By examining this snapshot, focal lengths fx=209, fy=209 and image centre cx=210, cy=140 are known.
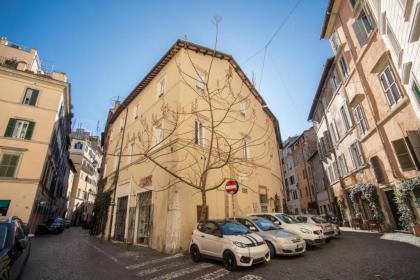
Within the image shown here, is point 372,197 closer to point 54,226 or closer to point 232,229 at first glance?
point 232,229

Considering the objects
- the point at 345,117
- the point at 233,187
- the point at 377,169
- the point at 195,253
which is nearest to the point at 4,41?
the point at 233,187

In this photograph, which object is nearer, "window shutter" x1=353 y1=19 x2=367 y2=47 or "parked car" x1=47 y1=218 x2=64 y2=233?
"window shutter" x1=353 y1=19 x2=367 y2=47

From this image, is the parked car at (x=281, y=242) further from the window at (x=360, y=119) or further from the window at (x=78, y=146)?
the window at (x=78, y=146)

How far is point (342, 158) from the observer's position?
2044 centimetres

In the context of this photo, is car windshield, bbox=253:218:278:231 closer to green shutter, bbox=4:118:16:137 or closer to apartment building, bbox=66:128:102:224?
green shutter, bbox=4:118:16:137

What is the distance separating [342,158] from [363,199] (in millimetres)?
4829

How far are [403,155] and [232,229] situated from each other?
11016 millimetres

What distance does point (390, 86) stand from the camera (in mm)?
12344

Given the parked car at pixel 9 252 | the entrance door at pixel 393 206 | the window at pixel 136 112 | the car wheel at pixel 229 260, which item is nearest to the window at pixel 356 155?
the entrance door at pixel 393 206

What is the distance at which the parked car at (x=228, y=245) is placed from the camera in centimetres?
660

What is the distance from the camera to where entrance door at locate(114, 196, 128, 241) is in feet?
50.4

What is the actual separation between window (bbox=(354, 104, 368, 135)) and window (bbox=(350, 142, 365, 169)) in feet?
4.19

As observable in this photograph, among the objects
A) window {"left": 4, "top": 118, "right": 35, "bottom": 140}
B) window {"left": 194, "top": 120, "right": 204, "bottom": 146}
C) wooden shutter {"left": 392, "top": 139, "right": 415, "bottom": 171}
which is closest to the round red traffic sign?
window {"left": 194, "top": 120, "right": 204, "bottom": 146}

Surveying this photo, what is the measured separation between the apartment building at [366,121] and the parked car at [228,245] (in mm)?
10048
